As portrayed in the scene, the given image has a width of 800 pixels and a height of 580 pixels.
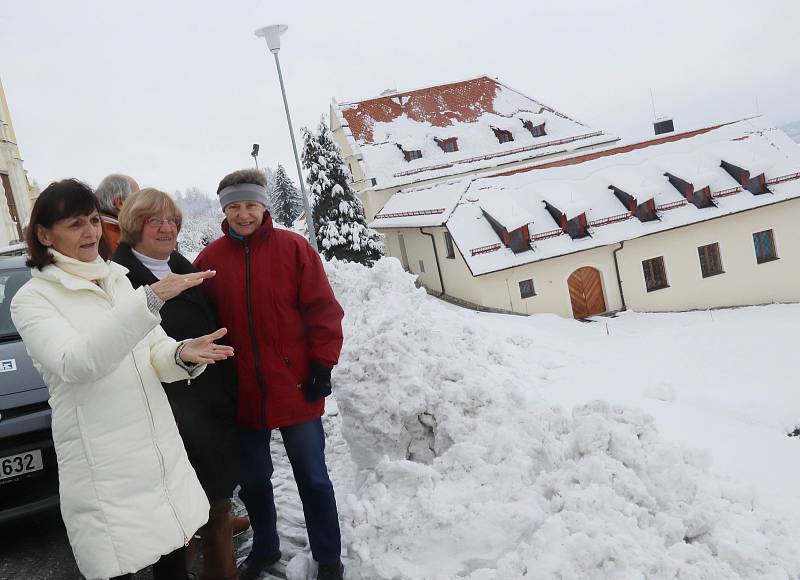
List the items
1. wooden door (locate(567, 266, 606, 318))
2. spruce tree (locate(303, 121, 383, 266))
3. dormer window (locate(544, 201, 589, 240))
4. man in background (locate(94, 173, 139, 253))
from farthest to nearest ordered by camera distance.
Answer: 1. spruce tree (locate(303, 121, 383, 266))
2. wooden door (locate(567, 266, 606, 318))
3. dormer window (locate(544, 201, 589, 240))
4. man in background (locate(94, 173, 139, 253))

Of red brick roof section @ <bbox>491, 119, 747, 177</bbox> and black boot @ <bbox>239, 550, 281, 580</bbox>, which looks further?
red brick roof section @ <bbox>491, 119, 747, 177</bbox>

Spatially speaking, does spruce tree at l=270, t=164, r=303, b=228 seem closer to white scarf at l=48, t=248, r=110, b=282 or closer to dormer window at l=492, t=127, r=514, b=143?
dormer window at l=492, t=127, r=514, b=143

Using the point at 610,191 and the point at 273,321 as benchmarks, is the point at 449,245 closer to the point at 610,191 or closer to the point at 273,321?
the point at 610,191

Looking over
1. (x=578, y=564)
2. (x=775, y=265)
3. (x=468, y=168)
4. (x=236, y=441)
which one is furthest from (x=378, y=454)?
(x=468, y=168)

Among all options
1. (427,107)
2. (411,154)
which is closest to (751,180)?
(411,154)

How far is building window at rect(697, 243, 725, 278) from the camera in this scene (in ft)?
77.0

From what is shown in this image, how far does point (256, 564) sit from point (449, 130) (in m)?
33.6

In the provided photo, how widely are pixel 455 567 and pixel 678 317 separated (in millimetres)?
19899

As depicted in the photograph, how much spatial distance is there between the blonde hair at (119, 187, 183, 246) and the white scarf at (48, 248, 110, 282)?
2.29 ft

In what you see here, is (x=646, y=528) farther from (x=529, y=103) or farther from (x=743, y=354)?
(x=529, y=103)

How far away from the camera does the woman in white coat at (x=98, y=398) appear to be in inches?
96.9

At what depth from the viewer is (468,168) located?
33.7 metres

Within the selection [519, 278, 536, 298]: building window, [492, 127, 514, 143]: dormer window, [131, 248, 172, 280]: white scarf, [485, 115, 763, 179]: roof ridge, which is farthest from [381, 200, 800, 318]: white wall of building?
[131, 248, 172, 280]: white scarf

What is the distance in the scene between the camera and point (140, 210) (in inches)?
131
